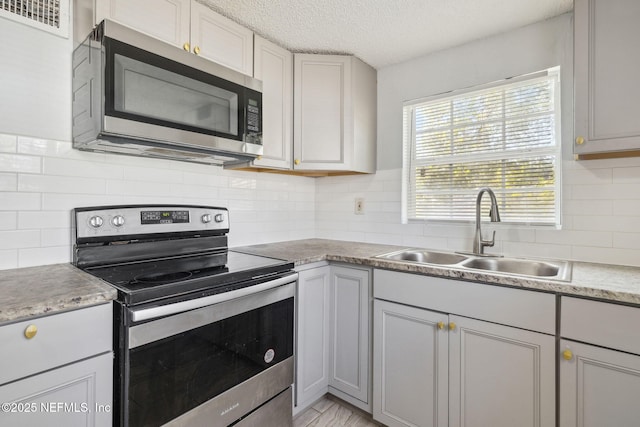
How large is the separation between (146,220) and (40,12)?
97cm

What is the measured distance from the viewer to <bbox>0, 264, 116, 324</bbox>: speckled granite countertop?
83 centimetres

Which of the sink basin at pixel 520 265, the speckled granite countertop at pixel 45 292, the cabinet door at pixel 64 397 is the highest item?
the speckled granite countertop at pixel 45 292

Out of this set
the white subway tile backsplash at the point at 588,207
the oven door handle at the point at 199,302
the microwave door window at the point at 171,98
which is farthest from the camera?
the white subway tile backsplash at the point at 588,207

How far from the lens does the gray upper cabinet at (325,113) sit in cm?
209

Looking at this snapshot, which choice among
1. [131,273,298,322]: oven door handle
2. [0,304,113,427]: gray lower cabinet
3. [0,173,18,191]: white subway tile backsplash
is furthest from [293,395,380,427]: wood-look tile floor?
[0,173,18,191]: white subway tile backsplash

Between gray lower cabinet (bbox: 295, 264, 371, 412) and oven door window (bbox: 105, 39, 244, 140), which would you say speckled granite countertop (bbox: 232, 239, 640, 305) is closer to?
gray lower cabinet (bbox: 295, 264, 371, 412)

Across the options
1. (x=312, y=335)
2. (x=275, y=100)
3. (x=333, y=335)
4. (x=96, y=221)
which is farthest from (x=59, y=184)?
(x=333, y=335)

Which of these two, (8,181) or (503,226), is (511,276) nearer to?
(503,226)

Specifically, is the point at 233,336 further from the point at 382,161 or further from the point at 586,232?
the point at 586,232

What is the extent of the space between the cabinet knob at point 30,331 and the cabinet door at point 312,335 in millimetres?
1052

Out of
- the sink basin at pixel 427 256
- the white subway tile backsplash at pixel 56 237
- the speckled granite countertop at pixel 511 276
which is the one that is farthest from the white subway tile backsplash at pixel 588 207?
the white subway tile backsplash at pixel 56 237

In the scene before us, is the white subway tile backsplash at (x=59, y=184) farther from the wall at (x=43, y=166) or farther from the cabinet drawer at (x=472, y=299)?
the cabinet drawer at (x=472, y=299)

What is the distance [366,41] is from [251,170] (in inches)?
43.6

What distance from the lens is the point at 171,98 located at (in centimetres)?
136
